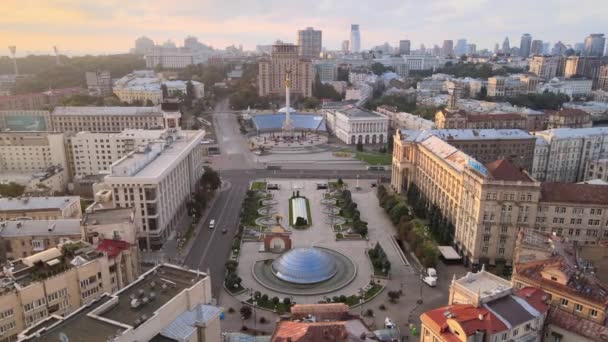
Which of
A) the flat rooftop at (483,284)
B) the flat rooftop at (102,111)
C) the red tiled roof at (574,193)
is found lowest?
the flat rooftop at (483,284)

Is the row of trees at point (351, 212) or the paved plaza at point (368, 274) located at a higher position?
the row of trees at point (351, 212)

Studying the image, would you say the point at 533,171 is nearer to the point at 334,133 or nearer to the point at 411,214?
the point at 411,214

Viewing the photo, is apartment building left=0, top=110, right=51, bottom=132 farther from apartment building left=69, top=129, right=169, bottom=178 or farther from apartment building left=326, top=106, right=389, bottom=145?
apartment building left=326, top=106, right=389, bottom=145

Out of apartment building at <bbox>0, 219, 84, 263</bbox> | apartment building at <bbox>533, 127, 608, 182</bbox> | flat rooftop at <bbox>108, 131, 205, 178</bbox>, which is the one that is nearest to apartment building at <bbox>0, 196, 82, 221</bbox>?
apartment building at <bbox>0, 219, 84, 263</bbox>

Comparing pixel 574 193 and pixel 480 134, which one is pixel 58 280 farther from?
pixel 480 134

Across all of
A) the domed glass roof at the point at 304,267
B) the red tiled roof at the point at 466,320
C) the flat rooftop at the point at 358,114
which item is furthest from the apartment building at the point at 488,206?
the flat rooftop at the point at 358,114

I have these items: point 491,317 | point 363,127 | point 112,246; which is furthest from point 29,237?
point 363,127

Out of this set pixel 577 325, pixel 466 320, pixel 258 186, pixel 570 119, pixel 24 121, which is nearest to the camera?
pixel 466 320

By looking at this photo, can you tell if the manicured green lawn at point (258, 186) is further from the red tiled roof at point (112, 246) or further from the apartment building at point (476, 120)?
the apartment building at point (476, 120)
